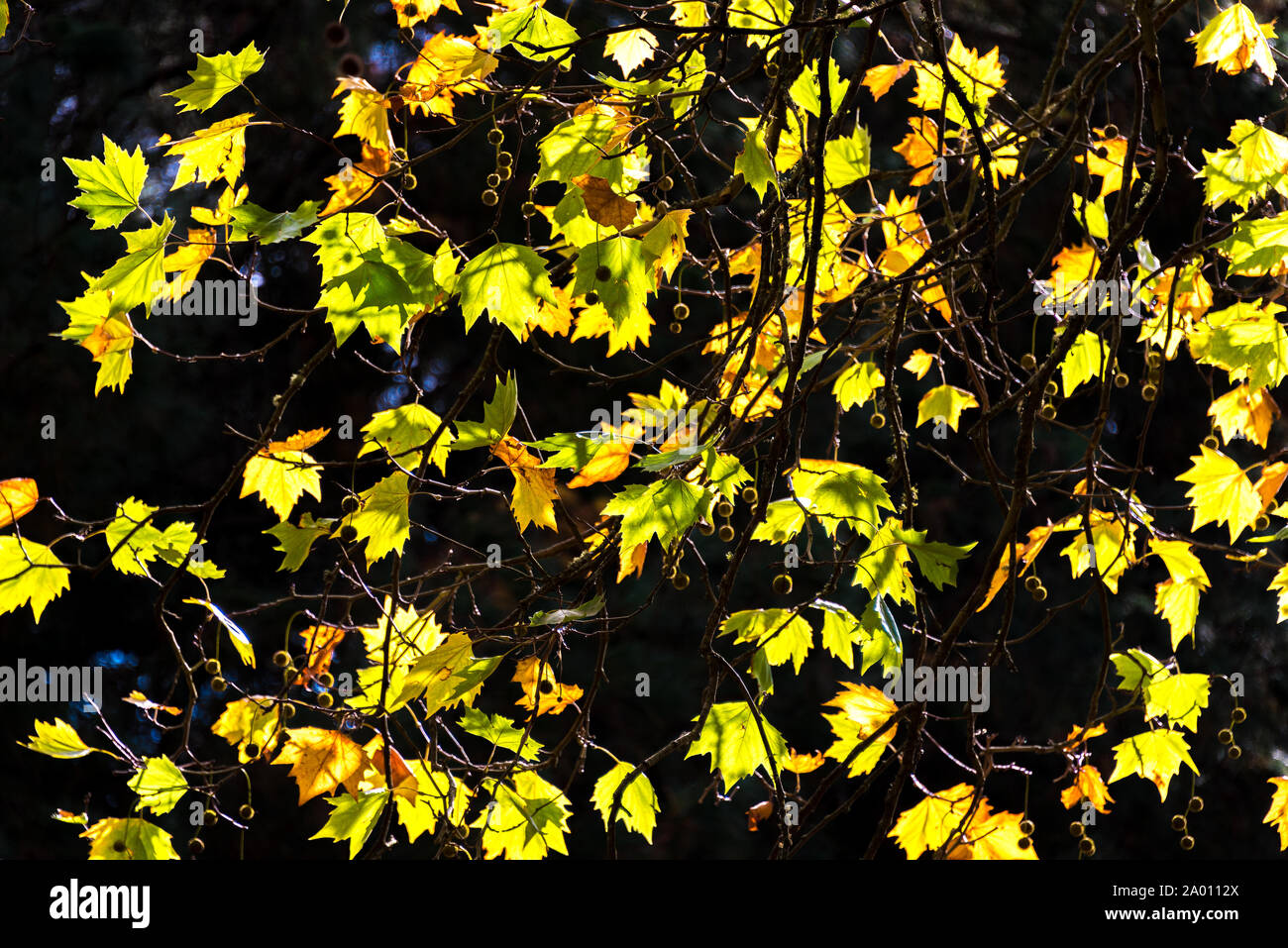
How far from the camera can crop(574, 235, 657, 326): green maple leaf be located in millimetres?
1289

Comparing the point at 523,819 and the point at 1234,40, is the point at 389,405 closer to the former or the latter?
the point at 523,819

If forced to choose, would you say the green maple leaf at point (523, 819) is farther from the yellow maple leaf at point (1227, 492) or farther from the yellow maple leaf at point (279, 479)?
the yellow maple leaf at point (1227, 492)

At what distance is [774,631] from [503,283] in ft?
1.85

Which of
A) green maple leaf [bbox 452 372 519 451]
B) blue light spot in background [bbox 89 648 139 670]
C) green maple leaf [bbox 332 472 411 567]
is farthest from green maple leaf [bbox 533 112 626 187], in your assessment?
blue light spot in background [bbox 89 648 139 670]

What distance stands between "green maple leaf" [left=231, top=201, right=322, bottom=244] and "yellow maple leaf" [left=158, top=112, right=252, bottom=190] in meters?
0.13

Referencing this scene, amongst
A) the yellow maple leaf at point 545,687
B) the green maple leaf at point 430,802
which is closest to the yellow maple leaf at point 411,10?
the yellow maple leaf at point 545,687

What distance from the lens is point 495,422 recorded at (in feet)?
4.60

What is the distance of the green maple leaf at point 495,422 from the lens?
1.38m

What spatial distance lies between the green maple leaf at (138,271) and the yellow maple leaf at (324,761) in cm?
68

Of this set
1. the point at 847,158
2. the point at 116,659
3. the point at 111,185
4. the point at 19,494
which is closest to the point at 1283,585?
the point at 847,158

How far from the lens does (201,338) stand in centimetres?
340
